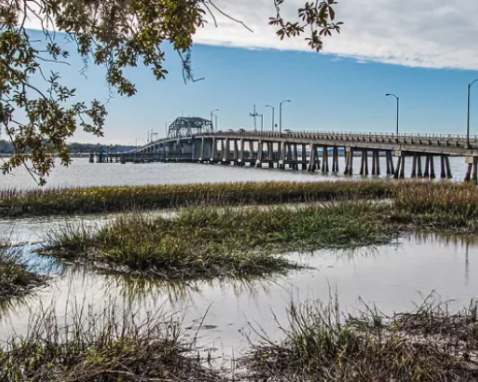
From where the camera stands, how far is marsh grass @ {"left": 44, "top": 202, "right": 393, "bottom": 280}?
1279cm

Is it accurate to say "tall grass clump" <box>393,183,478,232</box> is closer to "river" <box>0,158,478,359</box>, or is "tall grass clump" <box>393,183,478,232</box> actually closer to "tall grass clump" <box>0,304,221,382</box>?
"river" <box>0,158,478,359</box>

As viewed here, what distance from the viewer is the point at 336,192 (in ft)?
104

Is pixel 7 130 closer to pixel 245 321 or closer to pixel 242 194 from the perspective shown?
pixel 245 321

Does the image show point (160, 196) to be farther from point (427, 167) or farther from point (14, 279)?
point (427, 167)

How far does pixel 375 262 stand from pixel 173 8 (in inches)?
359

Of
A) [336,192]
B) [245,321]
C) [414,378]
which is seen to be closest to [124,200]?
[336,192]

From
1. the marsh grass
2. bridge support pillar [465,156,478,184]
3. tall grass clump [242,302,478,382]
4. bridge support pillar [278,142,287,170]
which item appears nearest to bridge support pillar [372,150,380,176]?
bridge support pillar [465,156,478,184]

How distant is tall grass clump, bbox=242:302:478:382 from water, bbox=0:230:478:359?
2.46 ft

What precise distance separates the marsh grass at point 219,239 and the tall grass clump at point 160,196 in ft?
8.50

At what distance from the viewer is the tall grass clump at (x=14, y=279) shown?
424 inches

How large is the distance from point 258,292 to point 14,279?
4.67 m

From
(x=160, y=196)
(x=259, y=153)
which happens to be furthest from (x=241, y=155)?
(x=160, y=196)

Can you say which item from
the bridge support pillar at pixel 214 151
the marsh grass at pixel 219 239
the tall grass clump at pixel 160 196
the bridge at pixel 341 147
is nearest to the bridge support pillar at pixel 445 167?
the bridge at pixel 341 147

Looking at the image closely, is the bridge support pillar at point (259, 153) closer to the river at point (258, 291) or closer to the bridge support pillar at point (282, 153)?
the bridge support pillar at point (282, 153)
